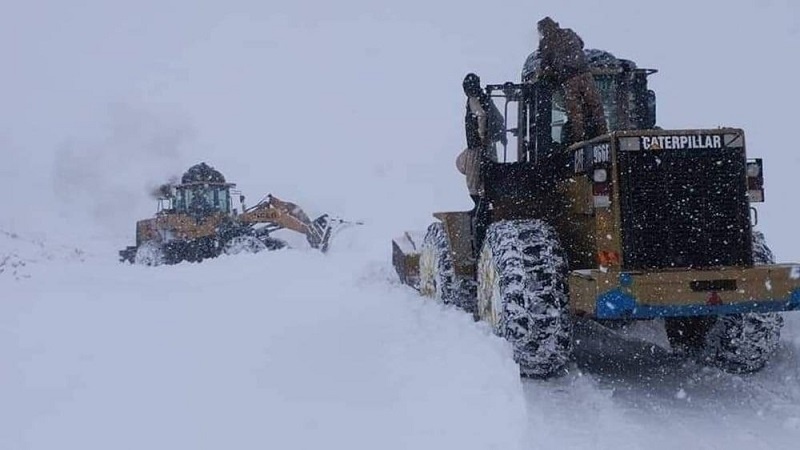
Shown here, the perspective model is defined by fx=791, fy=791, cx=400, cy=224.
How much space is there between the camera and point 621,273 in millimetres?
5629

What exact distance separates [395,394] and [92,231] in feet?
152

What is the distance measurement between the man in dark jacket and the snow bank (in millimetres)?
2092

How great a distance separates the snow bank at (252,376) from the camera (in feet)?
15.0

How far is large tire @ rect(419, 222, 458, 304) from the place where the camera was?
8984 millimetres

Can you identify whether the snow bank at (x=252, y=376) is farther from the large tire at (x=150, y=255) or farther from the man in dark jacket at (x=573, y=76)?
the large tire at (x=150, y=255)

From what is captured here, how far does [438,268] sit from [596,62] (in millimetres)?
2955

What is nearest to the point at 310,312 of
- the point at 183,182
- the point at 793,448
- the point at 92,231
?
the point at 793,448

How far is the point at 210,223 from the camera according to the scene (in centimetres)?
2378

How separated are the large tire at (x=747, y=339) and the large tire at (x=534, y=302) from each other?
4.51 ft

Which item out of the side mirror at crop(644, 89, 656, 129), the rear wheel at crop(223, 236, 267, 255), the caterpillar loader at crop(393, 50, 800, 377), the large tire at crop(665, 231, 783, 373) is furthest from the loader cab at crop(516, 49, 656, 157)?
the rear wheel at crop(223, 236, 267, 255)

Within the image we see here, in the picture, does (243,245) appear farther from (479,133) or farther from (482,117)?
(482,117)

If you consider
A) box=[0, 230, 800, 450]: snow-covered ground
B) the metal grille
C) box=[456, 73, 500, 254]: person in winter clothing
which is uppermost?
box=[456, 73, 500, 254]: person in winter clothing

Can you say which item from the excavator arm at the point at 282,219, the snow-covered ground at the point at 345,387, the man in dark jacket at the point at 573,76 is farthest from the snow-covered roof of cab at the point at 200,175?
the man in dark jacket at the point at 573,76

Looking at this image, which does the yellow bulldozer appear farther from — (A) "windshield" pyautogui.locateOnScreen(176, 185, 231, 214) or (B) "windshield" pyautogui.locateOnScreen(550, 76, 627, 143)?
(B) "windshield" pyautogui.locateOnScreen(550, 76, 627, 143)
